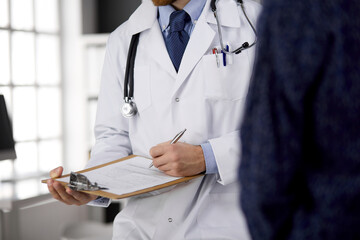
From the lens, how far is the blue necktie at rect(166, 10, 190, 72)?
1346 mm

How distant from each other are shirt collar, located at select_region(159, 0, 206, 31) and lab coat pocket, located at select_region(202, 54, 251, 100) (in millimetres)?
160

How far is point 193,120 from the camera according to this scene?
1.23 meters

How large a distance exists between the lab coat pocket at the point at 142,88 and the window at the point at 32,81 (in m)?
2.29

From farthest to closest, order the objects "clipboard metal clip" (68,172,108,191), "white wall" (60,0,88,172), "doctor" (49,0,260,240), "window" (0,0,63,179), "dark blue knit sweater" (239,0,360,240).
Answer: "white wall" (60,0,88,172)
"window" (0,0,63,179)
"doctor" (49,0,260,240)
"clipboard metal clip" (68,172,108,191)
"dark blue knit sweater" (239,0,360,240)

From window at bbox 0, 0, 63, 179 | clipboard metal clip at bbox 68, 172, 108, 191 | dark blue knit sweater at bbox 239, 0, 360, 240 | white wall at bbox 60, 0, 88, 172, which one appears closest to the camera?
dark blue knit sweater at bbox 239, 0, 360, 240

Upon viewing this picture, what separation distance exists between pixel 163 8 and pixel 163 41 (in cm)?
10

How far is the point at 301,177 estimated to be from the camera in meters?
0.50

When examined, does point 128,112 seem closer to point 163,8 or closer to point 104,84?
point 104,84

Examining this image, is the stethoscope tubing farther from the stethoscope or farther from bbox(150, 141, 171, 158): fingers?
bbox(150, 141, 171, 158): fingers

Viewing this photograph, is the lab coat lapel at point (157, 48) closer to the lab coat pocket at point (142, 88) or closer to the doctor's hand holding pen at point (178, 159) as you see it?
the lab coat pocket at point (142, 88)

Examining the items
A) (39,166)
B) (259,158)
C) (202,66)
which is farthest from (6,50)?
(259,158)

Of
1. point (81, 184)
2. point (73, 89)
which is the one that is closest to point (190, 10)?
point (81, 184)

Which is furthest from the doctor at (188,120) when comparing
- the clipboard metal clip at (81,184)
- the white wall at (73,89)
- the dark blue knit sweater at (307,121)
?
the white wall at (73,89)

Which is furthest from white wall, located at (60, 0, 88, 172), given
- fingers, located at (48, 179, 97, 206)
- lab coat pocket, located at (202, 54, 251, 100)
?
lab coat pocket, located at (202, 54, 251, 100)
